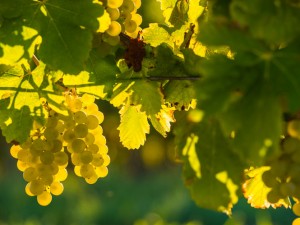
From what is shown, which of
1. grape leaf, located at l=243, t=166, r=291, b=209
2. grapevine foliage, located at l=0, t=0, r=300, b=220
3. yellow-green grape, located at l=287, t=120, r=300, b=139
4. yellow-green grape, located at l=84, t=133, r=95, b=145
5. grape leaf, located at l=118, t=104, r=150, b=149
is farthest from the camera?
grape leaf, located at l=118, t=104, r=150, b=149

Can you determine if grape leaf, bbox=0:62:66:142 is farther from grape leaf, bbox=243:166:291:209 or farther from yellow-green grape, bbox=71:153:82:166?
grape leaf, bbox=243:166:291:209

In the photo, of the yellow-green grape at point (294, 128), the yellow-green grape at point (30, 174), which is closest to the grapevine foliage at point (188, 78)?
the yellow-green grape at point (294, 128)

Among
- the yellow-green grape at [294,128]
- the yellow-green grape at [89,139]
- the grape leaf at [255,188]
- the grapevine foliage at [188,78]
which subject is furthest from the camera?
the yellow-green grape at [89,139]

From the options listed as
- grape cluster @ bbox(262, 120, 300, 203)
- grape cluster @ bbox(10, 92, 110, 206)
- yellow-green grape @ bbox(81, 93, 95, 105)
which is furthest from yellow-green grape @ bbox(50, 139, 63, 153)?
grape cluster @ bbox(262, 120, 300, 203)

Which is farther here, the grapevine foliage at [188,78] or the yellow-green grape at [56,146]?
the yellow-green grape at [56,146]

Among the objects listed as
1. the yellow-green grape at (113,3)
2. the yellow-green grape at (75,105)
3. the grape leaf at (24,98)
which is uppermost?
the yellow-green grape at (113,3)

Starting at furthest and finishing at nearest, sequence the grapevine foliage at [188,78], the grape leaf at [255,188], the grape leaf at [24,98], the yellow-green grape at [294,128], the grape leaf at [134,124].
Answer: the grape leaf at [134,124] → the grape leaf at [24,98] → the grape leaf at [255,188] → the yellow-green grape at [294,128] → the grapevine foliage at [188,78]

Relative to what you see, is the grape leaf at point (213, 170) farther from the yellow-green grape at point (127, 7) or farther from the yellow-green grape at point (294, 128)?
the yellow-green grape at point (127, 7)

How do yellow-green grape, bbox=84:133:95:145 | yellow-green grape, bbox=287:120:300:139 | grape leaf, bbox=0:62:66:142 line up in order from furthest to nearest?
yellow-green grape, bbox=84:133:95:145
grape leaf, bbox=0:62:66:142
yellow-green grape, bbox=287:120:300:139

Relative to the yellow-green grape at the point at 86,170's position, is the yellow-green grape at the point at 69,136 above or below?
above
